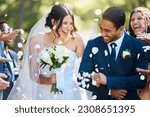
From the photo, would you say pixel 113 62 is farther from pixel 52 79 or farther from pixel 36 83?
pixel 36 83

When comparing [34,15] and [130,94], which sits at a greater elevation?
[34,15]

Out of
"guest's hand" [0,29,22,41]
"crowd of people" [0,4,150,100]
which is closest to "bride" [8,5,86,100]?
"crowd of people" [0,4,150,100]

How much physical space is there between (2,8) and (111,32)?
1031 mm

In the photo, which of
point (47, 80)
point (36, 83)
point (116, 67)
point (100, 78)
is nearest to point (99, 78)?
point (100, 78)

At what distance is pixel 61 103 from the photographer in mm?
5336

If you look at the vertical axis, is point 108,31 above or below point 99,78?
above

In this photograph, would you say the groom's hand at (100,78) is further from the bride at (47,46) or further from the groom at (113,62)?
the bride at (47,46)

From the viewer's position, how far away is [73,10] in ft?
17.4

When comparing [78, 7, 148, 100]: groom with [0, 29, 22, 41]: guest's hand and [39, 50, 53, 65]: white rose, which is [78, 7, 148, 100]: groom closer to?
[39, 50, 53, 65]: white rose

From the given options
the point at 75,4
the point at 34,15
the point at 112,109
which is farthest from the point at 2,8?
the point at 112,109

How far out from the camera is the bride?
17.5ft

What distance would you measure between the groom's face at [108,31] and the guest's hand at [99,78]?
1.04ft

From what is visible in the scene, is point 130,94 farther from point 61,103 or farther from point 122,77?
point 61,103

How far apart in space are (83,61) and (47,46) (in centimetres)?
36
